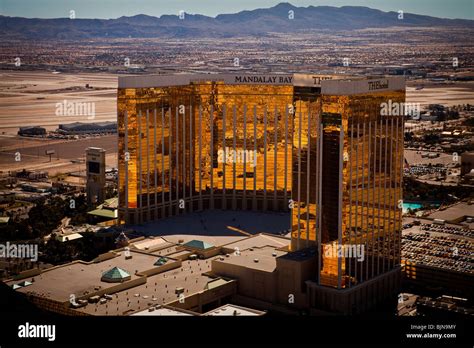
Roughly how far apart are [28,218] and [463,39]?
2418 cm

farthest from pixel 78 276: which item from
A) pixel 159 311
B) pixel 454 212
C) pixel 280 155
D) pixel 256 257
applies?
pixel 454 212

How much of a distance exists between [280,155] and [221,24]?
98.4 metres

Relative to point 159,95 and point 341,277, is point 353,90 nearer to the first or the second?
point 341,277

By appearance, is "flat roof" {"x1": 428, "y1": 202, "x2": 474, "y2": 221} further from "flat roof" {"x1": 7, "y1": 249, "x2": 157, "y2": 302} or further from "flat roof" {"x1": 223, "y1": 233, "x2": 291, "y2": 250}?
"flat roof" {"x1": 7, "y1": 249, "x2": 157, "y2": 302}

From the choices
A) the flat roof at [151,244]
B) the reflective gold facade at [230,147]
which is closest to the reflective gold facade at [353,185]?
the flat roof at [151,244]

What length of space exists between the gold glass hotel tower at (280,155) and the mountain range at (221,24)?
10170 mm

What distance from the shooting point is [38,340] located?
11984 millimetres

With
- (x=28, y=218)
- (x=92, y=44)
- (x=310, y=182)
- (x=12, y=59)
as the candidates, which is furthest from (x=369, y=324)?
(x=92, y=44)

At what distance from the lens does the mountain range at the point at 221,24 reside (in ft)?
228

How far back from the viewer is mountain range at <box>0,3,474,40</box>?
69500mm

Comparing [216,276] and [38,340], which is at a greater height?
[38,340]

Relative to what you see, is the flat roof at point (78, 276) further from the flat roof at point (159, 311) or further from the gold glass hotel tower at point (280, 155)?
the gold glass hotel tower at point (280, 155)

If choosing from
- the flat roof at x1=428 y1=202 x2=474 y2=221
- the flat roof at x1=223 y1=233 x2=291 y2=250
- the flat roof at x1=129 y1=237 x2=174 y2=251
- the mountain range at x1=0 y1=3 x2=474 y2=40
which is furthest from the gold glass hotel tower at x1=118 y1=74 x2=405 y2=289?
the mountain range at x1=0 y1=3 x2=474 y2=40

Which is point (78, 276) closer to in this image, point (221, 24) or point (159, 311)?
point (159, 311)
